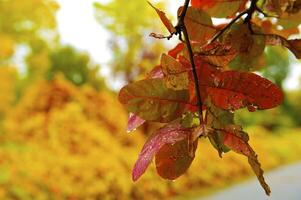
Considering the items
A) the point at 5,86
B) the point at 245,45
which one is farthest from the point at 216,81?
the point at 5,86

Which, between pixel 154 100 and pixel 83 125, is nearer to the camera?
pixel 154 100

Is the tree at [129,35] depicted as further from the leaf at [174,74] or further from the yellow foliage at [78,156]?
the leaf at [174,74]

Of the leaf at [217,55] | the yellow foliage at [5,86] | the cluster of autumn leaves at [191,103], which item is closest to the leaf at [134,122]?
the cluster of autumn leaves at [191,103]

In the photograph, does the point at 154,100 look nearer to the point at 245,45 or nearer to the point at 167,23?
the point at 167,23

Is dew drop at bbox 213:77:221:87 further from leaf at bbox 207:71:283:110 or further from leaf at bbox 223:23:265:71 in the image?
leaf at bbox 223:23:265:71

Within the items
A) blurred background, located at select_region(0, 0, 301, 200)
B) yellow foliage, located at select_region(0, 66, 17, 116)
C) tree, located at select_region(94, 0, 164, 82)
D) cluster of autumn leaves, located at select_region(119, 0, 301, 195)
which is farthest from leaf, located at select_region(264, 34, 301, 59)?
tree, located at select_region(94, 0, 164, 82)

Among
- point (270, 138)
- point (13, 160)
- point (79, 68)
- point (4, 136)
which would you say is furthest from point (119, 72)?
point (13, 160)
